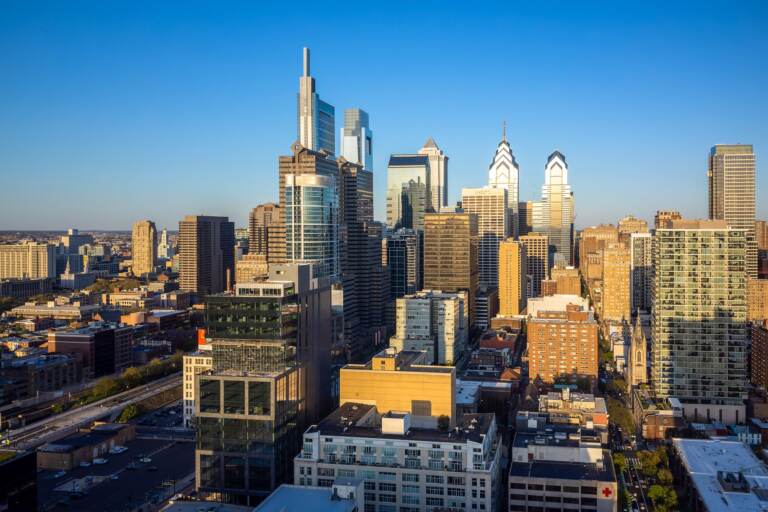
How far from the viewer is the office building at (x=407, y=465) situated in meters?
41.0

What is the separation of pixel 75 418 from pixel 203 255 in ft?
304

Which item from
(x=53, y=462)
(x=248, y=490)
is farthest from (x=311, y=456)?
(x=53, y=462)

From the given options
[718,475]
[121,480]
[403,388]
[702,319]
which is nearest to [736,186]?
[702,319]

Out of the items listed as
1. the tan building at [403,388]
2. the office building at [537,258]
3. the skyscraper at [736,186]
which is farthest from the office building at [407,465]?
the office building at [537,258]

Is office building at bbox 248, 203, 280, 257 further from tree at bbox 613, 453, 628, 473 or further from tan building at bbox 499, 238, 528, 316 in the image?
tree at bbox 613, 453, 628, 473

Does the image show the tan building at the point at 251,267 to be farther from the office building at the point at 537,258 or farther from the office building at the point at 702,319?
the office building at the point at 702,319

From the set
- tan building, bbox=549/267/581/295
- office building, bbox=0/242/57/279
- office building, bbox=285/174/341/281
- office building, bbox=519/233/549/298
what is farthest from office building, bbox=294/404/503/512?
office building, bbox=0/242/57/279

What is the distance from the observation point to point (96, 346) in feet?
287

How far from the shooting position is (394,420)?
4350 centimetres

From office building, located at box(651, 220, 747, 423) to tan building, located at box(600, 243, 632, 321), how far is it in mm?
53917

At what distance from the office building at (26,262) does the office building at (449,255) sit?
106664 millimetres

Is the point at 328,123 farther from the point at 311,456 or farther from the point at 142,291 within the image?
the point at 311,456

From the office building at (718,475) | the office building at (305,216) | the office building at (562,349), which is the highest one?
the office building at (305,216)

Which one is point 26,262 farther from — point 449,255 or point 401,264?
point 449,255
